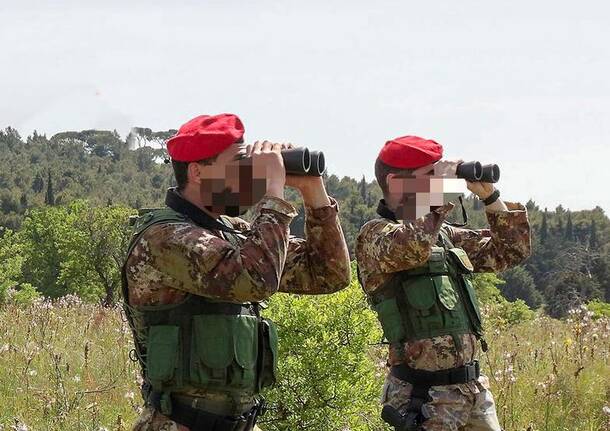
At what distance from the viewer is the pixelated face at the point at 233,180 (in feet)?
8.75

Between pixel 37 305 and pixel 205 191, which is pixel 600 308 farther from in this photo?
pixel 205 191

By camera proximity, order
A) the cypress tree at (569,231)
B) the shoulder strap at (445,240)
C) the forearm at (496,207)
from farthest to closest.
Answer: the cypress tree at (569,231) < the forearm at (496,207) < the shoulder strap at (445,240)

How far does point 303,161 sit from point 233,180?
0.83 ft

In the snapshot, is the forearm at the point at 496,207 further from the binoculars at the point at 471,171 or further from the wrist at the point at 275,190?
the wrist at the point at 275,190

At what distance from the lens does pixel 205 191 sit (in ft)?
8.87

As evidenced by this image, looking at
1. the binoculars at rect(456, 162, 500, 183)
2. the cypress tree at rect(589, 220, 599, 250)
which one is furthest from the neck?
the cypress tree at rect(589, 220, 599, 250)

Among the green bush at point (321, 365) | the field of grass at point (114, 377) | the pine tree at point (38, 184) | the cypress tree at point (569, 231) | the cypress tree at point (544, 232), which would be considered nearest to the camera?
the green bush at point (321, 365)

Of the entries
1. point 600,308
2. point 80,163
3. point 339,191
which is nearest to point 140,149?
point 80,163

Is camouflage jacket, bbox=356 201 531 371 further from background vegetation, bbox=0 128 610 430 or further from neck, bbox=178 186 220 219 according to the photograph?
neck, bbox=178 186 220 219

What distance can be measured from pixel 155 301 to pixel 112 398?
2.97 m

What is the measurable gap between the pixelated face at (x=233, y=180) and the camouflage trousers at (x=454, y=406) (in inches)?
62.9

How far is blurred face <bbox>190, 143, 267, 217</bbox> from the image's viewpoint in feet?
8.75

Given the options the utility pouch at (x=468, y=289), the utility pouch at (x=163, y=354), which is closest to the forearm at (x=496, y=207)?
the utility pouch at (x=468, y=289)

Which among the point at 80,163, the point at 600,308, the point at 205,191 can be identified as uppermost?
the point at 80,163
